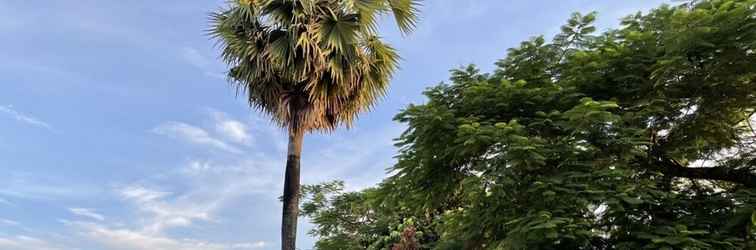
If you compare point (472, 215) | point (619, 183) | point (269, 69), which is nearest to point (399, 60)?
point (269, 69)

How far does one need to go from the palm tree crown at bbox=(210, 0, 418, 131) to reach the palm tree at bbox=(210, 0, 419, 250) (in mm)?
18

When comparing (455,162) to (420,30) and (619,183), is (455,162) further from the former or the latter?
(420,30)

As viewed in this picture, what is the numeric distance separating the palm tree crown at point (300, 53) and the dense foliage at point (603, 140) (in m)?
2.23

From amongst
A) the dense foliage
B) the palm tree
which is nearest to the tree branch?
the dense foliage

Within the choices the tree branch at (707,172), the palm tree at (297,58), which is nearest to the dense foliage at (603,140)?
the tree branch at (707,172)

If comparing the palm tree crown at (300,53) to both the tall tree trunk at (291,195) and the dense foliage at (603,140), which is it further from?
the dense foliage at (603,140)

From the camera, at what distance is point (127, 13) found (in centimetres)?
1374

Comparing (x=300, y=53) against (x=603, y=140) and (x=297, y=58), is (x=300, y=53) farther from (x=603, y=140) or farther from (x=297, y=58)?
(x=603, y=140)

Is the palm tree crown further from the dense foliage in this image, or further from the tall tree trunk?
the dense foliage

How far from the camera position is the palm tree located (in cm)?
1016

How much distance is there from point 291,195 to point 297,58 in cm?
250

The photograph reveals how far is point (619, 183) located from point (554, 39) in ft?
9.25

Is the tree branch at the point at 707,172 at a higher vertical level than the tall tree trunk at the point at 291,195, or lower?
lower

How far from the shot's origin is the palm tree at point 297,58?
400 inches
